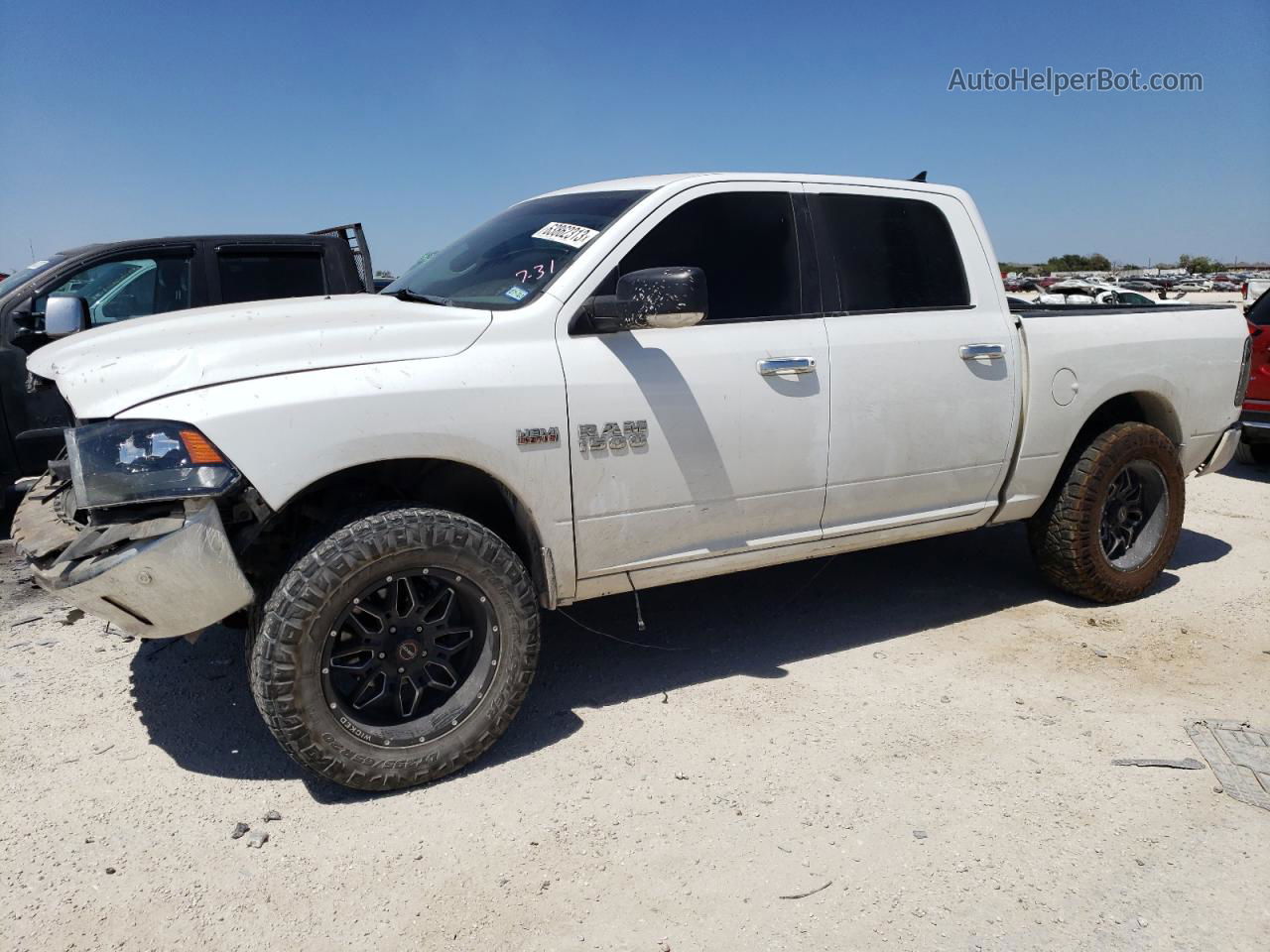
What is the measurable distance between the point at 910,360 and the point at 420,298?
2.05 m

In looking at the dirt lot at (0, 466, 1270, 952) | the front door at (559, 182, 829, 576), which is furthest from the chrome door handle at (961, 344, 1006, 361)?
the dirt lot at (0, 466, 1270, 952)

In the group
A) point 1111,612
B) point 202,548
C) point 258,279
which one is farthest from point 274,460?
point 1111,612

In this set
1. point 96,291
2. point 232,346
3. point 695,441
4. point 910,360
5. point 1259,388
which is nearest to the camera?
point 232,346

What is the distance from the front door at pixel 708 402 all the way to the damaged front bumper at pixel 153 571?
45.8 inches

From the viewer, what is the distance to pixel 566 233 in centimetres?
362

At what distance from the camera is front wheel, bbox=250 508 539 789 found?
2.90 metres

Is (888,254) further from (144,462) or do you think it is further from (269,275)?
(269,275)

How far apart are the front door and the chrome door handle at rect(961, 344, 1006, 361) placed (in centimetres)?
76

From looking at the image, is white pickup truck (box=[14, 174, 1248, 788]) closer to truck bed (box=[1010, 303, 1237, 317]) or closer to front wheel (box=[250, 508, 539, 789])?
front wheel (box=[250, 508, 539, 789])

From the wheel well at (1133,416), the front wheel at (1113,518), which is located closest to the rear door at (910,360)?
the front wheel at (1113,518)

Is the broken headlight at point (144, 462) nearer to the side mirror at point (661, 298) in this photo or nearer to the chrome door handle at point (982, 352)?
the side mirror at point (661, 298)

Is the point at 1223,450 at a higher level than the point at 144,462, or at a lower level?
lower

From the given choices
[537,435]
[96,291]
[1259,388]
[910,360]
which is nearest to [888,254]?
[910,360]

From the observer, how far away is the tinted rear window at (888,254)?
155 inches
